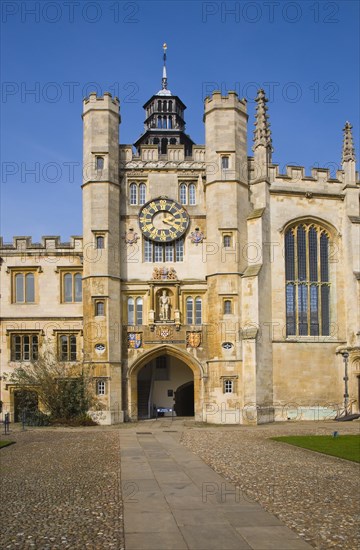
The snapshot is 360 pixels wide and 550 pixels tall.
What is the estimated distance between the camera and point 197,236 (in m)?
35.0

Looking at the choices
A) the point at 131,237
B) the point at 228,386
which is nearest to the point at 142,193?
the point at 131,237

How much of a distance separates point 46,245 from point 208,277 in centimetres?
904

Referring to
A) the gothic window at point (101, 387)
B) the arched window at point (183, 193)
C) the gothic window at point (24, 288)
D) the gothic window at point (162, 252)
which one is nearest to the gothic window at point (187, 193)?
the arched window at point (183, 193)

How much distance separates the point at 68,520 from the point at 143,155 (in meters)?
27.0

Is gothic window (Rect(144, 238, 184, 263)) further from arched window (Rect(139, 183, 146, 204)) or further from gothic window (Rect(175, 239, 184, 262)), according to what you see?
arched window (Rect(139, 183, 146, 204))

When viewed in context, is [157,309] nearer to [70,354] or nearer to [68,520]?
[70,354]

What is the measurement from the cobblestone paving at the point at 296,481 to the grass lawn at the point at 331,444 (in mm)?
397

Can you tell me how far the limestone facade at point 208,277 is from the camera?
1305 inches

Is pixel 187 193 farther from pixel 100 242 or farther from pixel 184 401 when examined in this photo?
pixel 184 401

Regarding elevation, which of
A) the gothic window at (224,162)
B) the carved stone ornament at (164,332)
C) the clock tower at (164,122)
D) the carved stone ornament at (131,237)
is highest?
the clock tower at (164,122)

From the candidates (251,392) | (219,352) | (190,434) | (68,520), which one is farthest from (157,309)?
(68,520)

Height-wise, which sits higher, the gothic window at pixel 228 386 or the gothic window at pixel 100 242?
the gothic window at pixel 100 242

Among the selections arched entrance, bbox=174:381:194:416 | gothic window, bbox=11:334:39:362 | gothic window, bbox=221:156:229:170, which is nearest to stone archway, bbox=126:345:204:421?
arched entrance, bbox=174:381:194:416

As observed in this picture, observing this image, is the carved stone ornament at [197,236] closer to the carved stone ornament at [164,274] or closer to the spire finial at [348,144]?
the carved stone ornament at [164,274]
